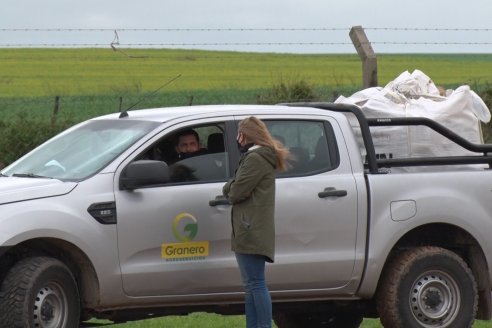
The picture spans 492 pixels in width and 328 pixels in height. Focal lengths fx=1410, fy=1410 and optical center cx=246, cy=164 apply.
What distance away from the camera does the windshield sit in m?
9.20

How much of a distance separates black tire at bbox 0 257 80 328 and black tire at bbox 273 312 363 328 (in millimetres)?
2662

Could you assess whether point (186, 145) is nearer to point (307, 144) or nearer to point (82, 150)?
point (82, 150)

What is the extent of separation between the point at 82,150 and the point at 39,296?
122 cm

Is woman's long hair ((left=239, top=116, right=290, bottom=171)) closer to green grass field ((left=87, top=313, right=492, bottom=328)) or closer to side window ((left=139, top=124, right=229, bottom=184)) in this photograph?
side window ((left=139, top=124, right=229, bottom=184))

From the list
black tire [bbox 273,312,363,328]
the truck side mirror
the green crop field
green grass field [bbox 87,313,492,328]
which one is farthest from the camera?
the green crop field

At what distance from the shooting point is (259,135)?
921 cm

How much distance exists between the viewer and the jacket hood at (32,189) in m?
8.70

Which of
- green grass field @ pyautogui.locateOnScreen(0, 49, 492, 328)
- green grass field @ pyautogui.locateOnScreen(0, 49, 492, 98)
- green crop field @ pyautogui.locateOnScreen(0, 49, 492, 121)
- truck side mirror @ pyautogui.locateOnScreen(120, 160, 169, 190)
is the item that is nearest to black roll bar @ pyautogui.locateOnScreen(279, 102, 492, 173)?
truck side mirror @ pyautogui.locateOnScreen(120, 160, 169, 190)

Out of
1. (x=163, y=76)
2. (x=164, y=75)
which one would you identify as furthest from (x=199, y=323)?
(x=164, y=75)

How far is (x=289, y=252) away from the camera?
31.2 ft

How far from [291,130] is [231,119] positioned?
20.0 inches

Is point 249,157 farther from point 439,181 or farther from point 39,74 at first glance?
point 39,74

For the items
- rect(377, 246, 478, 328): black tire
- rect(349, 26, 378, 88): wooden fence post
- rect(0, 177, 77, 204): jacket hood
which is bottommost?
rect(377, 246, 478, 328): black tire

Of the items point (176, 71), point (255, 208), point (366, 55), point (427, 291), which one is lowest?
point (427, 291)
